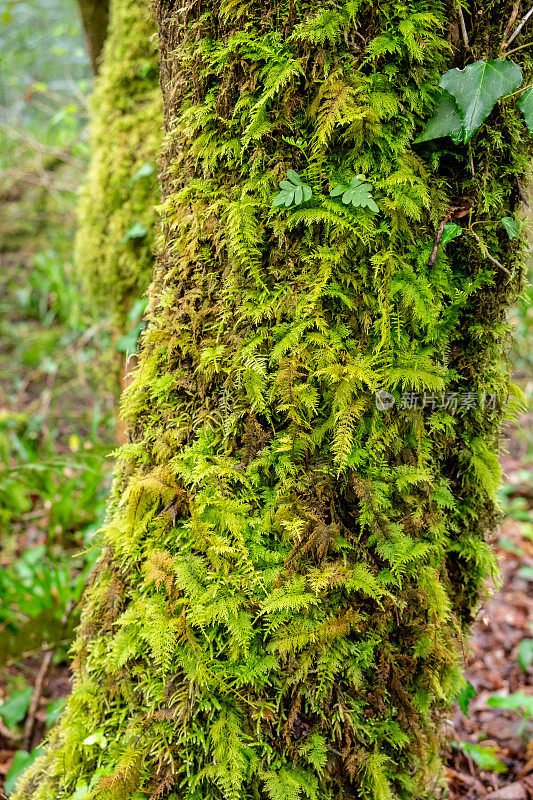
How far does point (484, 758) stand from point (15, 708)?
2.10 metres

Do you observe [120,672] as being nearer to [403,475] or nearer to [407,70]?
[403,475]

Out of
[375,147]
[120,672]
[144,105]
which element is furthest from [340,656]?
[144,105]

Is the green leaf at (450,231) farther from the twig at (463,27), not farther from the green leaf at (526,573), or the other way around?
the green leaf at (526,573)

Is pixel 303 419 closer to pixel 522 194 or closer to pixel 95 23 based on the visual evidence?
pixel 522 194

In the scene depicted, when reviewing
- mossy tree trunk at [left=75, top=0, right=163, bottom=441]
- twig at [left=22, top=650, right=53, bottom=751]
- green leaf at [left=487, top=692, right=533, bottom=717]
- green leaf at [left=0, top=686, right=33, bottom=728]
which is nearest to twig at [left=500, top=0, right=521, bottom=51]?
mossy tree trunk at [left=75, top=0, right=163, bottom=441]

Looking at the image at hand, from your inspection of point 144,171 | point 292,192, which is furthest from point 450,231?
point 144,171

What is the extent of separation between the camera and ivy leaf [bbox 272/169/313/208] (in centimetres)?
120

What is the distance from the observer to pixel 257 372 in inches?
49.9

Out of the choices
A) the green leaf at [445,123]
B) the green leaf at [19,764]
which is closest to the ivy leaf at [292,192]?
the green leaf at [445,123]

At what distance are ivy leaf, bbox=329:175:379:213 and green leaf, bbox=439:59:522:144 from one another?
0.26m

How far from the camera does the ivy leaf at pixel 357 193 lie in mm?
1178

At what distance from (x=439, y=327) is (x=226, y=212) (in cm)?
64

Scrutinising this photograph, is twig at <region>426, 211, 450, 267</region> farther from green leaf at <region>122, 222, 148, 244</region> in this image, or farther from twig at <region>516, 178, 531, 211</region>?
green leaf at <region>122, 222, 148, 244</region>

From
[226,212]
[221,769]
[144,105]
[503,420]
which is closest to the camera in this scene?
[221,769]
